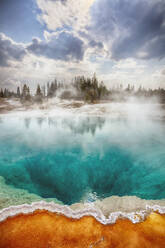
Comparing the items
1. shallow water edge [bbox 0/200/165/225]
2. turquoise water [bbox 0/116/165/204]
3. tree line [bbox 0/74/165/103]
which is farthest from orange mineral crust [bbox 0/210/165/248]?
tree line [bbox 0/74/165/103]

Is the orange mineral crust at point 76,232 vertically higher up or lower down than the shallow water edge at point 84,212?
higher up

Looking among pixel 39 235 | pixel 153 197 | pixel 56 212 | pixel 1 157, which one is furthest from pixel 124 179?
pixel 1 157

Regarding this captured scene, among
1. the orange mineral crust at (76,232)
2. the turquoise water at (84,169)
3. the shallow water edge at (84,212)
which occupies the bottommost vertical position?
the turquoise water at (84,169)

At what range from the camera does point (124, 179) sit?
6.99m

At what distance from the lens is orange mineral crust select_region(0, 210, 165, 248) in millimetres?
2871

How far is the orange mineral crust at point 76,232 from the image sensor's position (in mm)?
2871

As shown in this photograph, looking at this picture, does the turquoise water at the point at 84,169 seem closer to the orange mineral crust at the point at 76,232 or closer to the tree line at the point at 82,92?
the orange mineral crust at the point at 76,232

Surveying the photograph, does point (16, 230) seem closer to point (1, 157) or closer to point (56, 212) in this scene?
point (56, 212)

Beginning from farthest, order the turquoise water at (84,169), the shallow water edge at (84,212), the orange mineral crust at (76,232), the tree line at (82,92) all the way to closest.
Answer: the tree line at (82,92), the turquoise water at (84,169), the shallow water edge at (84,212), the orange mineral crust at (76,232)

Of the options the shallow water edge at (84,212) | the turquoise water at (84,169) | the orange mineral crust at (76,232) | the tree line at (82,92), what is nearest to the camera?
the orange mineral crust at (76,232)

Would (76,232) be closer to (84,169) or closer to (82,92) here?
(84,169)

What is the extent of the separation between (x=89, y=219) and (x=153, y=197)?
3.60 m

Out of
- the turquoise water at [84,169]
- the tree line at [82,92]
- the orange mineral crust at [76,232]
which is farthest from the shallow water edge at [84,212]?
the tree line at [82,92]

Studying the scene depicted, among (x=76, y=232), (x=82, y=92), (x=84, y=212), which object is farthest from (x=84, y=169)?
(x=82, y=92)
